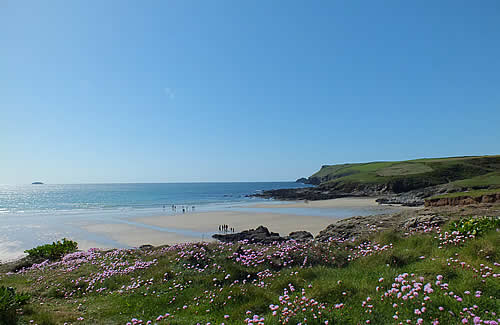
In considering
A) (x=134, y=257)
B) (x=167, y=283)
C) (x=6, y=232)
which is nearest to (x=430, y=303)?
(x=167, y=283)

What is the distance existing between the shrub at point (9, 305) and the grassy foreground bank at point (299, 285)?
0.77ft

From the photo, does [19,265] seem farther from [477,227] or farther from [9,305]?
[477,227]

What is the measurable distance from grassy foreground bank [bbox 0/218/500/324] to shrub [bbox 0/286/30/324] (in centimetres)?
23

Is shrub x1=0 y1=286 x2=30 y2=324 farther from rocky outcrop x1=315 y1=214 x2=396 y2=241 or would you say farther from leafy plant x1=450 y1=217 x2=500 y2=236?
leafy plant x1=450 y1=217 x2=500 y2=236

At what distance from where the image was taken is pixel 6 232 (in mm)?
38250

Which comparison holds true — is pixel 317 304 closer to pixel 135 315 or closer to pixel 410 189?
pixel 135 315

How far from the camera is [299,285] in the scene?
24.6 ft

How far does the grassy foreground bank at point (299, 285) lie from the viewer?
17.2ft

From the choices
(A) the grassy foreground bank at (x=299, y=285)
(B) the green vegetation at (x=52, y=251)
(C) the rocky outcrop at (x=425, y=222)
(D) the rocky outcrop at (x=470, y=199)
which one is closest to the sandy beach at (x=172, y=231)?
(B) the green vegetation at (x=52, y=251)

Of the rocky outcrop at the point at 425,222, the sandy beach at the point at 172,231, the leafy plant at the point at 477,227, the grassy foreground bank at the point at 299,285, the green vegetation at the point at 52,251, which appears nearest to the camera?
the grassy foreground bank at the point at 299,285

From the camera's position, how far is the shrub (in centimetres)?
654

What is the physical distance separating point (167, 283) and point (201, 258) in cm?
188

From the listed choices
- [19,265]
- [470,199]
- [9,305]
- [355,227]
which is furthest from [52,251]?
[470,199]

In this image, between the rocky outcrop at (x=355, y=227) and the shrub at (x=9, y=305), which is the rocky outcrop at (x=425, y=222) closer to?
the rocky outcrop at (x=355, y=227)
